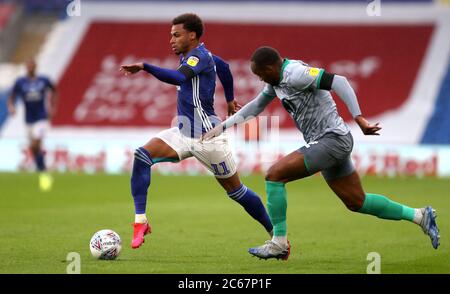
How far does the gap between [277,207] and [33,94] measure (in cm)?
1368

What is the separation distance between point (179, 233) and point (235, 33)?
20335 millimetres

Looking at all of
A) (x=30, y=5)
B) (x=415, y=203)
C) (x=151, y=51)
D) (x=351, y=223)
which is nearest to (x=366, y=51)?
(x=151, y=51)

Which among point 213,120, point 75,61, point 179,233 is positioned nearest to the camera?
point 213,120

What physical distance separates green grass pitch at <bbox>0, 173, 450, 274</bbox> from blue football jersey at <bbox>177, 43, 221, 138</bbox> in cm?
131

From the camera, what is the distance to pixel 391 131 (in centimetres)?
2691

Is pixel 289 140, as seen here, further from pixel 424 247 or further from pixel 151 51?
pixel 424 247

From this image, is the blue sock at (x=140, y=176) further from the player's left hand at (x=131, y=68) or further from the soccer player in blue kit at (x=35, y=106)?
the soccer player in blue kit at (x=35, y=106)

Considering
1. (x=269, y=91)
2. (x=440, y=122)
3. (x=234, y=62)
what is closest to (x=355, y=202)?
(x=269, y=91)

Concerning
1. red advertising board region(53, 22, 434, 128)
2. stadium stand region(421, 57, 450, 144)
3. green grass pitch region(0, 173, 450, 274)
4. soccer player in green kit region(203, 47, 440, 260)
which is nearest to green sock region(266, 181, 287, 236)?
soccer player in green kit region(203, 47, 440, 260)

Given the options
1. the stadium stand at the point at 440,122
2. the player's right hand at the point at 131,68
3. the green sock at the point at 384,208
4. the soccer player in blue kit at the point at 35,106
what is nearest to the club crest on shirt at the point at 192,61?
the player's right hand at the point at 131,68

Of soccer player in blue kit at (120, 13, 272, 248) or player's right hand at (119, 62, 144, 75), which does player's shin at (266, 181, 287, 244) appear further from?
player's right hand at (119, 62, 144, 75)

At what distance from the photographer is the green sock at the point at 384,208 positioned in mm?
9336

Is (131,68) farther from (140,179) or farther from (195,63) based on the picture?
(140,179)

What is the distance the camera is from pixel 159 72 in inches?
360
